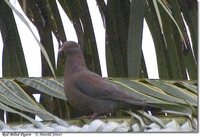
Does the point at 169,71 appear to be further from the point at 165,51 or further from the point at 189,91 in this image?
the point at 189,91

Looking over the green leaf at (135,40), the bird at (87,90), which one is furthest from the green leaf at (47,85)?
the green leaf at (135,40)

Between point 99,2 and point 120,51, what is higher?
point 99,2

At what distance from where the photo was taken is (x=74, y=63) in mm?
2328

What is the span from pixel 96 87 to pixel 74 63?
3.5 inches

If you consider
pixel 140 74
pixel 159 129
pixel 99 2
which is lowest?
pixel 159 129

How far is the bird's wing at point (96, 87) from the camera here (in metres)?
2.27

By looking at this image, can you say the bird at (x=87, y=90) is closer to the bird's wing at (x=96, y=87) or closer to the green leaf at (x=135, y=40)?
the bird's wing at (x=96, y=87)

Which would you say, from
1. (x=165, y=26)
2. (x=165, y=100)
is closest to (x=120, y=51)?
(x=165, y=26)

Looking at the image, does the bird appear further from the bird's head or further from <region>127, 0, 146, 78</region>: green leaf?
<region>127, 0, 146, 78</region>: green leaf

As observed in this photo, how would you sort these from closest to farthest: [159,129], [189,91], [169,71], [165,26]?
[159,129], [189,91], [169,71], [165,26]

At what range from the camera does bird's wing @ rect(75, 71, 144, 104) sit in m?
2.27

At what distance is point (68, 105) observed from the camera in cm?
241

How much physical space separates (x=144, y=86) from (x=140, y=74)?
0.36 m

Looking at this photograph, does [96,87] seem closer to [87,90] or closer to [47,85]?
[87,90]
